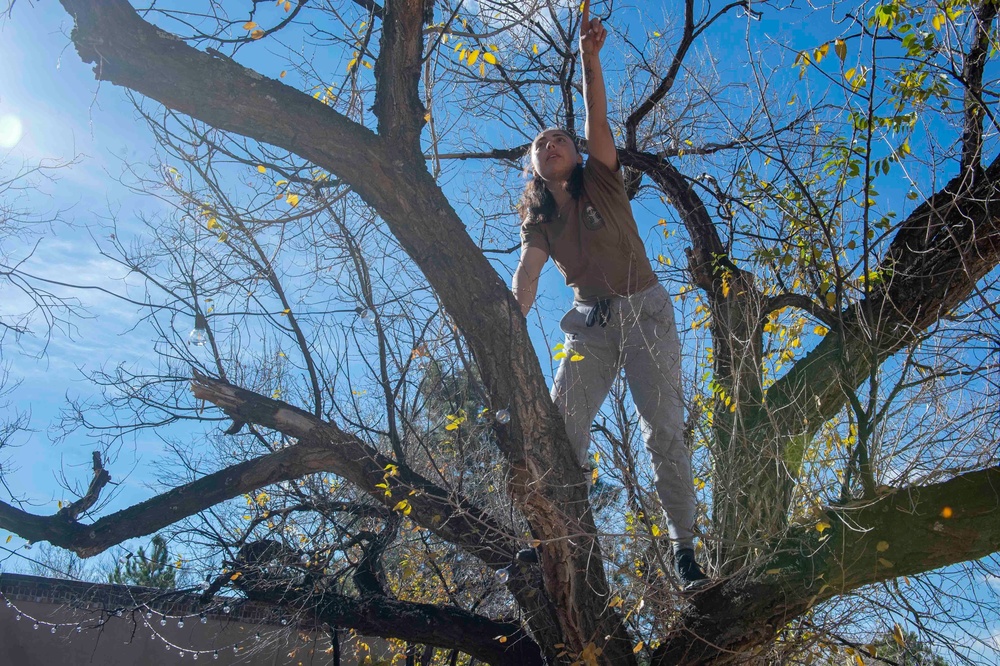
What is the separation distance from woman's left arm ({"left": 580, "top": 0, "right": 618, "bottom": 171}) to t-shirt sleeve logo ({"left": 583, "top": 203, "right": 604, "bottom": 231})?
18cm

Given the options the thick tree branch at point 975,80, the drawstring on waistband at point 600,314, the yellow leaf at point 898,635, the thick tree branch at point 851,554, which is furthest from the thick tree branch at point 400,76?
the yellow leaf at point 898,635

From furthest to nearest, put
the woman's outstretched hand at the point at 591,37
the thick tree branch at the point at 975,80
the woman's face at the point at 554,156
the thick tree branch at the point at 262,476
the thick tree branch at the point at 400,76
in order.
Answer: the thick tree branch at the point at 262,476
the thick tree branch at the point at 975,80
the woman's face at the point at 554,156
the thick tree branch at the point at 400,76
the woman's outstretched hand at the point at 591,37

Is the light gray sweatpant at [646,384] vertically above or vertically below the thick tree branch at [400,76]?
below

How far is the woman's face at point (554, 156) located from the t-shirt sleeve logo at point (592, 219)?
211mm

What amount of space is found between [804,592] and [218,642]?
8.15 meters

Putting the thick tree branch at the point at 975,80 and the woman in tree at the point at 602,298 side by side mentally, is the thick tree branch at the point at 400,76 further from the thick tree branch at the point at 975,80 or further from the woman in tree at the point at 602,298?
Result: the thick tree branch at the point at 975,80

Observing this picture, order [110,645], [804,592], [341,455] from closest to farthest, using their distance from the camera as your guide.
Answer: [804,592] → [341,455] → [110,645]

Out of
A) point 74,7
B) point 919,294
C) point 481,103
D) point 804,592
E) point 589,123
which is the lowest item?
point 804,592

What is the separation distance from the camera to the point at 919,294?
3262mm

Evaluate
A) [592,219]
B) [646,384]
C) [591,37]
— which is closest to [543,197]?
[592,219]

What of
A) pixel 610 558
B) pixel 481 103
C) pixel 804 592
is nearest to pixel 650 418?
pixel 610 558

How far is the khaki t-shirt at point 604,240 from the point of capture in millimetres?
3020

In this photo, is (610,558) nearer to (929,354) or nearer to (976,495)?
(976,495)

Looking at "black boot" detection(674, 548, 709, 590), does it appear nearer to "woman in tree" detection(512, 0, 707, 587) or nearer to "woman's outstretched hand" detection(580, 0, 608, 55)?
"woman in tree" detection(512, 0, 707, 587)
